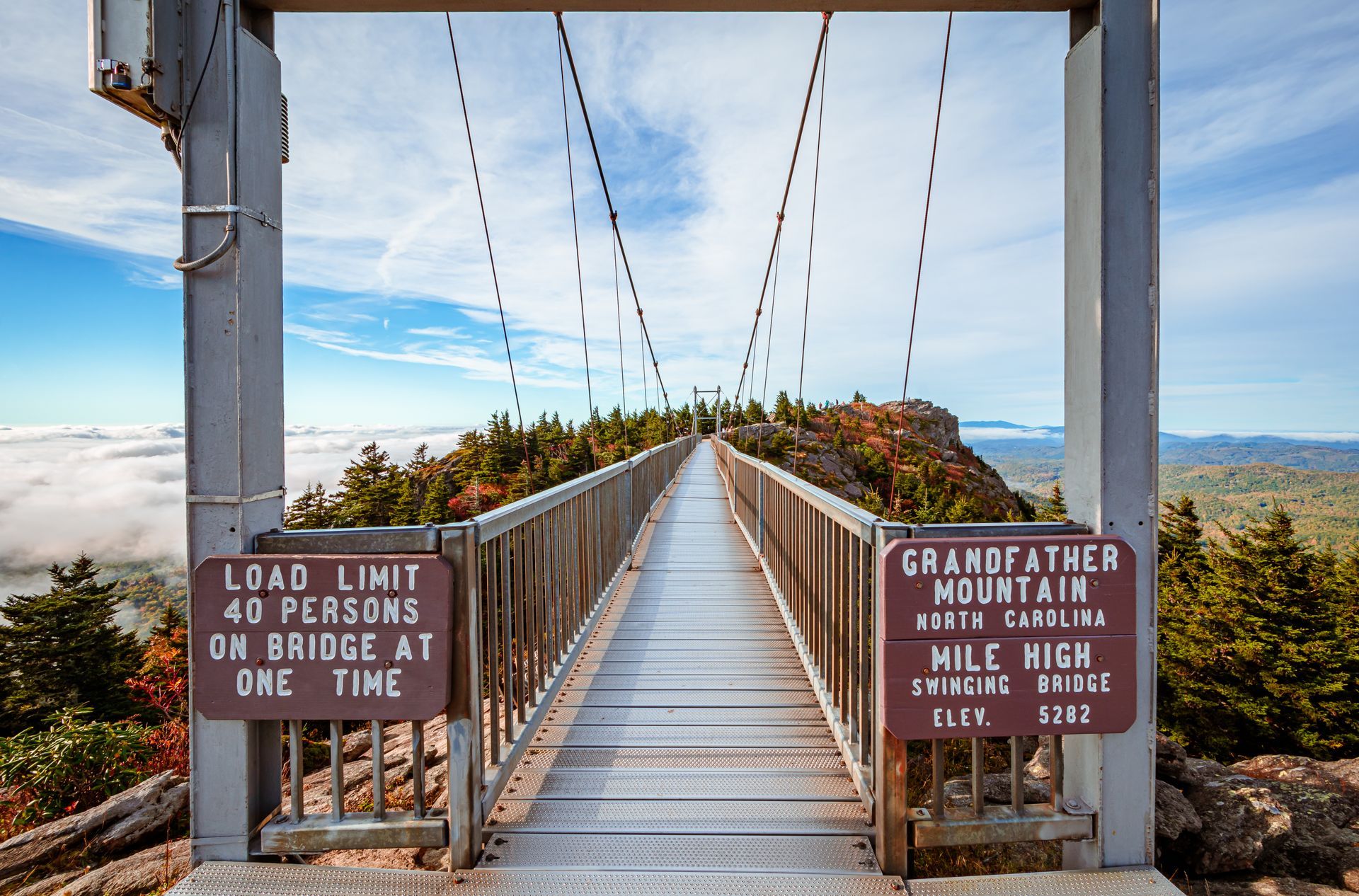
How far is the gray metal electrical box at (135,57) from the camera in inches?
84.4

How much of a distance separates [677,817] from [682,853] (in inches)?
7.3

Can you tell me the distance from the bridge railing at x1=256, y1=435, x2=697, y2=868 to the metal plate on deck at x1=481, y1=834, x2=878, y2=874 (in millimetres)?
175

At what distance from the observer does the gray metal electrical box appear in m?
2.14

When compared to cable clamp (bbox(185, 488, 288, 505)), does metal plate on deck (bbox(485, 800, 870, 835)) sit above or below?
below

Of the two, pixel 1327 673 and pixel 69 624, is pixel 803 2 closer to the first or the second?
pixel 1327 673

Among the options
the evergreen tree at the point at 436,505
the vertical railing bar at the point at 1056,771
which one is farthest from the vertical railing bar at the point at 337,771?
the evergreen tree at the point at 436,505

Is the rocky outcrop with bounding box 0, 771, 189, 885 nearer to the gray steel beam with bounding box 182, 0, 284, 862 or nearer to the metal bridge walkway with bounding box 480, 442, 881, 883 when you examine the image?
the gray steel beam with bounding box 182, 0, 284, 862

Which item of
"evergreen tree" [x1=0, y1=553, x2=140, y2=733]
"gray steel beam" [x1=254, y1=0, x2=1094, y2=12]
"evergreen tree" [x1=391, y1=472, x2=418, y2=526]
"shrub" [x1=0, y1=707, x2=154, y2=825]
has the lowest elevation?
"evergreen tree" [x1=0, y1=553, x2=140, y2=733]

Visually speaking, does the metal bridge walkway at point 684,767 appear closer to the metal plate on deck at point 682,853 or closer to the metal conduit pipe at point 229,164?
the metal plate on deck at point 682,853

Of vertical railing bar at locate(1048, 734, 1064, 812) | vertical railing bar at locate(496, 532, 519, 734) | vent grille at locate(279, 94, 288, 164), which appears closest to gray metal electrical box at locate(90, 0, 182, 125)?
vent grille at locate(279, 94, 288, 164)

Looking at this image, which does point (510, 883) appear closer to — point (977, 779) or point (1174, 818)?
point (977, 779)

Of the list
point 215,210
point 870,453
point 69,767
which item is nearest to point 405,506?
point 69,767

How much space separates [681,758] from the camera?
2.79m

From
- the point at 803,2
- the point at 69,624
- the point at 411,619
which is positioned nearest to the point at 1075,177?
the point at 803,2
